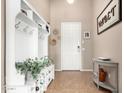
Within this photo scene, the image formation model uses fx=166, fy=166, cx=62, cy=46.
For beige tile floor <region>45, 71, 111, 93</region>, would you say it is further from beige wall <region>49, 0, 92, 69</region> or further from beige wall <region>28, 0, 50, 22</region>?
beige wall <region>49, 0, 92, 69</region>

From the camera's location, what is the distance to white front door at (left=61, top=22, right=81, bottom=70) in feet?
26.4

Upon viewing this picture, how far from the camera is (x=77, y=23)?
26.4ft

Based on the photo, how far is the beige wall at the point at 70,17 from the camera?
7.99m

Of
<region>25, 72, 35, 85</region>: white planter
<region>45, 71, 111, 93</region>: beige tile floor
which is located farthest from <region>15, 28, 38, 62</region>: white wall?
<region>45, 71, 111, 93</region>: beige tile floor

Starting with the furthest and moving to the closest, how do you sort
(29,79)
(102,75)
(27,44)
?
(102,75) → (27,44) → (29,79)

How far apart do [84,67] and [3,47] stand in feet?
20.0

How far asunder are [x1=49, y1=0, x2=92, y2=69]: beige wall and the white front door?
0.20 meters

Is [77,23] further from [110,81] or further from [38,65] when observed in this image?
[38,65]

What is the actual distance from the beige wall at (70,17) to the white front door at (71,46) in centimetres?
20

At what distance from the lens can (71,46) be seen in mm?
8055

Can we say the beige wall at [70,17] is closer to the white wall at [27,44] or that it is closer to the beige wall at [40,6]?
the beige wall at [40,6]

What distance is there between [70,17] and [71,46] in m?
1.41

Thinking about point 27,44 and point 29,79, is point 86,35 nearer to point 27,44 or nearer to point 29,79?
point 27,44

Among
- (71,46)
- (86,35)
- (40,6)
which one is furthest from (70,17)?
(40,6)
